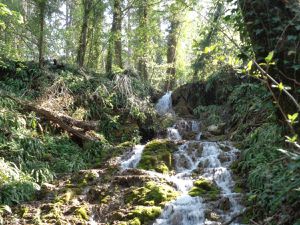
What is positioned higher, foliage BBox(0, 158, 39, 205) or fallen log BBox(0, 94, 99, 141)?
fallen log BBox(0, 94, 99, 141)

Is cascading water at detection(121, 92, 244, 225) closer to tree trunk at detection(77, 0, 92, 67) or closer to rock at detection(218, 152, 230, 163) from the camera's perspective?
rock at detection(218, 152, 230, 163)

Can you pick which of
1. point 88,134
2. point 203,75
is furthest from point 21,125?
point 203,75

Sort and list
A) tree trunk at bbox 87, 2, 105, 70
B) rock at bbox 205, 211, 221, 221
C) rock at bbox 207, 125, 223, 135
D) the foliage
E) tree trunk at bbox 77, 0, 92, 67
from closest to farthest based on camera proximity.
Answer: rock at bbox 205, 211, 221, 221 < the foliage < rock at bbox 207, 125, 223, 135 < tree trunk at bbox 77, 0, 92, 67 < tree trunk at bbox 87, 2, 105, 70

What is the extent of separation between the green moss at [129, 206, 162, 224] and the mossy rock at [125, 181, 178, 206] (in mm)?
181

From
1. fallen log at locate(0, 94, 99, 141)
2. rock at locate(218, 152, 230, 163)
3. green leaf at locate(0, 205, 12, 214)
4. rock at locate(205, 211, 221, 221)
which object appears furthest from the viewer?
fallen log at locate(0, 94, 99, 141)

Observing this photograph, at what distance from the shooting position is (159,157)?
27.4 ft

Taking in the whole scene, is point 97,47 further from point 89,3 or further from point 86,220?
point 86,220

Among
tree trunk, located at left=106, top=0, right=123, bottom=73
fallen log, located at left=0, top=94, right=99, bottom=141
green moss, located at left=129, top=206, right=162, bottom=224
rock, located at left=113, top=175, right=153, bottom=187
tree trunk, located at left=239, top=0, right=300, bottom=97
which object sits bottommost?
green moss, located at left=129, top=206, right=162, bottom=224

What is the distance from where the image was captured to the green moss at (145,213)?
234 inches

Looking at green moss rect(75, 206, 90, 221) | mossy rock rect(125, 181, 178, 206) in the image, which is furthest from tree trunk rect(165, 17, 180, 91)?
green moss rect(75, 206, 90, 221)

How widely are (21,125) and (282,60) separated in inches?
270

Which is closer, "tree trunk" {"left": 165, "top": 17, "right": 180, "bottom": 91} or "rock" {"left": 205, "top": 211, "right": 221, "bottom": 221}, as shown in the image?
"rock" {"left": 205, "top": 211, "right": 221, "bottom": 221}

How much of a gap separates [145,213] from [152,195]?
0.56 metres

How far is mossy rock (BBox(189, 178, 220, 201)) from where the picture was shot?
6.52 meters
